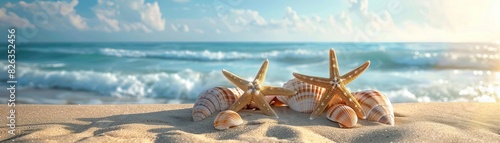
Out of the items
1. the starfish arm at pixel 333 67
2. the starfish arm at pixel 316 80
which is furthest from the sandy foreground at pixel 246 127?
the starfish arm at pixel 333 67

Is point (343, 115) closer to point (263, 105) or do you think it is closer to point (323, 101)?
point (323, 101)

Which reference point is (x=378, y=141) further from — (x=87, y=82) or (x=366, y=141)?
(x=87, y=82)

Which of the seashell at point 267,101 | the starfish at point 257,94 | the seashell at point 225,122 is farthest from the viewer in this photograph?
the seashell at point 267,101

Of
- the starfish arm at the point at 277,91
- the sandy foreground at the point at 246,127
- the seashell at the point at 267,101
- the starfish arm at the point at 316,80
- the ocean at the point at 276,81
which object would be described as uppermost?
the starfish arm at the point at 316,80

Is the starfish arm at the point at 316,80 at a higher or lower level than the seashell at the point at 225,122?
higher

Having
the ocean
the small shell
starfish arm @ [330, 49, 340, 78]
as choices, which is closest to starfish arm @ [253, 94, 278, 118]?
starfish arm @ [330, 49, 340, 78]

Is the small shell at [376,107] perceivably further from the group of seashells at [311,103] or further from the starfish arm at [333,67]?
the starfish arm at [333,67]

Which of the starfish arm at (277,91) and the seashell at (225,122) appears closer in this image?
the seashell at (225,122)

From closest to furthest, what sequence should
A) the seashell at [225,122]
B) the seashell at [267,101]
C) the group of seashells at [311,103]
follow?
the seashell at [225,122] → the group of seashells at [311,103] → the seashell at [267,101]
